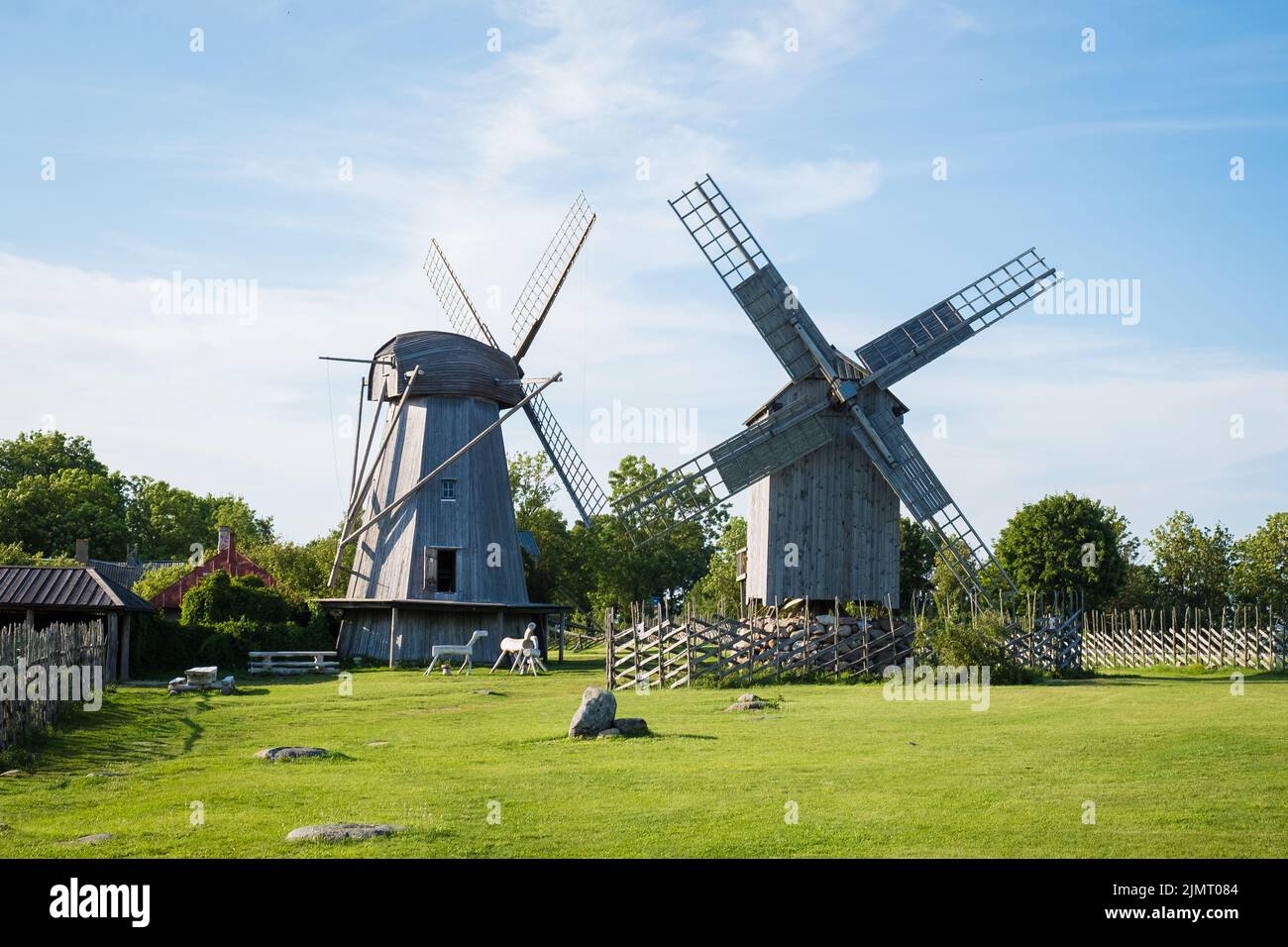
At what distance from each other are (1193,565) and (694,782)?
1964 inches

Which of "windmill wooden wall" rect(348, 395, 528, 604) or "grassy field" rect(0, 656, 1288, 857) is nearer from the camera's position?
"grassy field" rect(0, 656, 1288, 857)

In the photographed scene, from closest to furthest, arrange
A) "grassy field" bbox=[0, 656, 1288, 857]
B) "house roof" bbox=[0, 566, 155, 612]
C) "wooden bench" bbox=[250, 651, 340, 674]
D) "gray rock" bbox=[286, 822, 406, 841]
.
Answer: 1. "gray rock" bbox=[286, 822, 406, 841]
2. "grassy field" bbox=[0, 656, 1288, 857]
3. "house roof" bbox=[0, 566, 155, 612]
4. "wooden bench" bbox=[250, 651, 340, 674]

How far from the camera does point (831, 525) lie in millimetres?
32219

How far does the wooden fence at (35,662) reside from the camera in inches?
610

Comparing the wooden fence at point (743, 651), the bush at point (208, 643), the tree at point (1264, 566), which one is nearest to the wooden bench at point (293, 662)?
the bush at point (208, 643)

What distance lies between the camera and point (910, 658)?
2878cm

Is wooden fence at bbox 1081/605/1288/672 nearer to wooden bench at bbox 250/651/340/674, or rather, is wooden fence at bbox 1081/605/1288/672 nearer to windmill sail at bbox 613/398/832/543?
windmill sail at bbox 613/398/832/543

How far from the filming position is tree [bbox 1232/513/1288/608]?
54.1 m

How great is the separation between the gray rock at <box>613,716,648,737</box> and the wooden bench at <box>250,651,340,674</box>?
19679mm

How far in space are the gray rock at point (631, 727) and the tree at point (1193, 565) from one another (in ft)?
151

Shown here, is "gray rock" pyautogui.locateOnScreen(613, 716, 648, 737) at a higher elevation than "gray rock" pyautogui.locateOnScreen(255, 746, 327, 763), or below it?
higher

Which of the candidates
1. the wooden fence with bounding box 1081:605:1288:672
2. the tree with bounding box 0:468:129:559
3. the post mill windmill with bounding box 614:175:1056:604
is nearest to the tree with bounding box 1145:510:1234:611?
the wooden fence with bounding box 1081:605:1288:672

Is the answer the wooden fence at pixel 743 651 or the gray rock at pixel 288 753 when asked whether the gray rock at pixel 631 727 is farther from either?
the wooden fence at pixel 743 651
